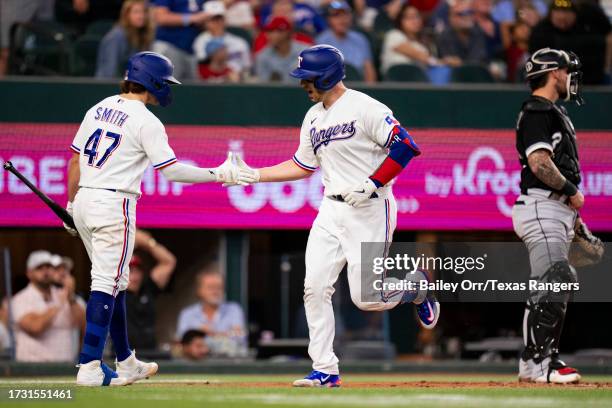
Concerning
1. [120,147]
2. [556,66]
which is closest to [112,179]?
[120,147]

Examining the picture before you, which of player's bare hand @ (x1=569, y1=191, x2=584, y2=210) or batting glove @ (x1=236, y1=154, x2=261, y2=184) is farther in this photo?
player's bare hand @ (x1=569, y1=191, x2=584, y2=210)

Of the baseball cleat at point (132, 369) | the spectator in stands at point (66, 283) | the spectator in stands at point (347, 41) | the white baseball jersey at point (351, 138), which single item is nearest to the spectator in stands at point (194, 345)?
the spectator in stands at point (66, 283)

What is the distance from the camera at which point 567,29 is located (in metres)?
14.1

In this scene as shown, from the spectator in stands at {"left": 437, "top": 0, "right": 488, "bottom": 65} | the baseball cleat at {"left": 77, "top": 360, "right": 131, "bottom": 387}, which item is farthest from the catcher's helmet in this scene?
the spectator in stands at {"left": 437, "top": 0, "right": 488, "bottom": 65}

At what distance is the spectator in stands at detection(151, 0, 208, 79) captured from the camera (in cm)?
1405

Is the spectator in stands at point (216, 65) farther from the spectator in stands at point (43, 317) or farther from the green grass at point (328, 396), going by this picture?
the green grass at point (328, 396)

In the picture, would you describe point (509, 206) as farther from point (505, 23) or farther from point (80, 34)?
point (80, 34)

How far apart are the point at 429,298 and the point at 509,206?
19.0ft

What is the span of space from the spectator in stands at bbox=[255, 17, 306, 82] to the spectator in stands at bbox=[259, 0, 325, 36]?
0.72 m

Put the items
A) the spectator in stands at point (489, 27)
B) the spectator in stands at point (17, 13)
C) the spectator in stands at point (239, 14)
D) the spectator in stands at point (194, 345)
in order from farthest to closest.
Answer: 1. the spectator in stands at point (489, 27)
2. the spectator in stands at point (239, 14)
3. the spectator in stands at point (17, 13)
4. the spectator in stands at point (194, 345)

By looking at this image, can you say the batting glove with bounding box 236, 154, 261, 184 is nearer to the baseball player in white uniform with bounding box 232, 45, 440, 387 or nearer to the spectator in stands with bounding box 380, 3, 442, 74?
the baseball player in white uniform with bounding box 232, 45, 440, 387

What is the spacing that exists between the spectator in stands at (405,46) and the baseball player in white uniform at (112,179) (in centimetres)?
684

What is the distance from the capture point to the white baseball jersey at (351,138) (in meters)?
8.10

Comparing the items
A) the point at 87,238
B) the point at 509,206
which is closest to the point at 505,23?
the point at 509,206
